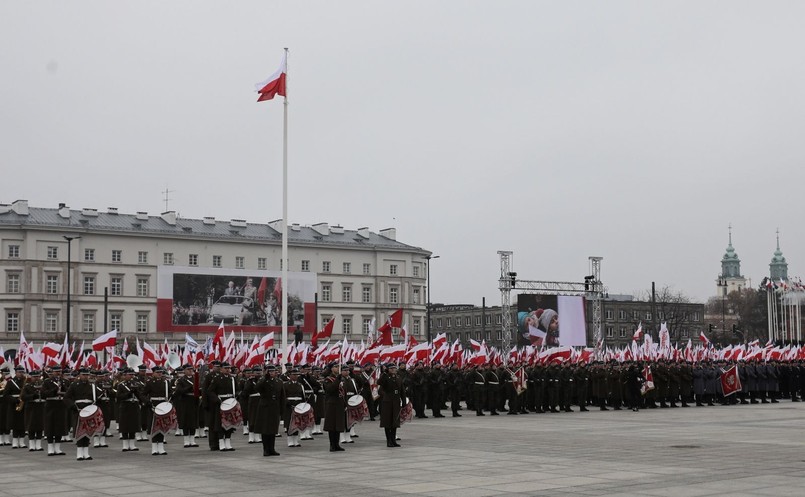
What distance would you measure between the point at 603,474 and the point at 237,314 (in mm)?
77792

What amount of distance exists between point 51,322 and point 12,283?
185 inches

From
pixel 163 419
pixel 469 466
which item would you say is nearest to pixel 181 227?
pixel 163 419

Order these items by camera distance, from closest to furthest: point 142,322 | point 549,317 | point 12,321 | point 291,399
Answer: point 291,399 → point 549,317 → point 12,321 → point 142,322

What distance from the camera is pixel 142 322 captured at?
91688 millimetres

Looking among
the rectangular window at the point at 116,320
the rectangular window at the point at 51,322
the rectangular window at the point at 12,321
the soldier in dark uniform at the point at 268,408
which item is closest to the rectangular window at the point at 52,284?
the rectangular window at the point at 51,322

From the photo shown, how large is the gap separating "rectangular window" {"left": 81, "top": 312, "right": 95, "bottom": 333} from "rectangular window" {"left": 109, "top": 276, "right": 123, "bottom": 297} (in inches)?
104

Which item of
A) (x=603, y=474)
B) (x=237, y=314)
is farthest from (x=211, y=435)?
(x=237, y=314)

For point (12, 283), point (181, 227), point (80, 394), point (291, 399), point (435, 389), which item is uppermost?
point (181, 227)

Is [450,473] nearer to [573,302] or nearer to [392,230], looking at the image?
[573,302]

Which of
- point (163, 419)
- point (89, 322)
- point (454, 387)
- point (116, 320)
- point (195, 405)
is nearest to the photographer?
A: point (163, 419)

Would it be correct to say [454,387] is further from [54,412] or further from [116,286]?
[116,286]

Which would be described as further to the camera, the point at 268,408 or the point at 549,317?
the point at 549,317

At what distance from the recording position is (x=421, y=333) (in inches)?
4296

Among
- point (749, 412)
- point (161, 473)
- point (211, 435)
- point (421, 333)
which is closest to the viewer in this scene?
point (161, 473)
